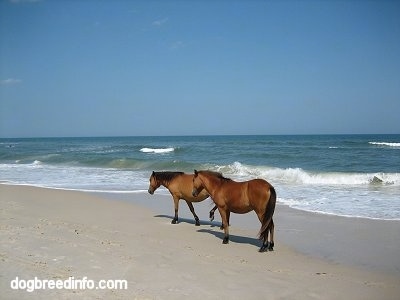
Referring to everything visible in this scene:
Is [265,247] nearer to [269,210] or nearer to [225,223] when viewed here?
[269,210]

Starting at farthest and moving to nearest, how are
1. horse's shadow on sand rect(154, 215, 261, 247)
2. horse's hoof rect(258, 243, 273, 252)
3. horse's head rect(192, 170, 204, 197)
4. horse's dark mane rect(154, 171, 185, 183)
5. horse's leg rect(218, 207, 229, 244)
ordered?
horse's dark mane rect(154, 171, 185, 183), horse's head rect(192, 170, 204, 197), horse's shadow on sand rect(154, 215, 261, 247), horse's leg rect(218, 207, 229, 244), horse's hoof rect(258, 243, 273, 252)

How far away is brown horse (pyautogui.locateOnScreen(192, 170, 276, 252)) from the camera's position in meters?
7.11

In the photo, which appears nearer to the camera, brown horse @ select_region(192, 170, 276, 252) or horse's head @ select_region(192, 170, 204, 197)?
brown horse @ select_region(192, 170, 276, 252)

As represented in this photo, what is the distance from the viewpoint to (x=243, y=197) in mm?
7566

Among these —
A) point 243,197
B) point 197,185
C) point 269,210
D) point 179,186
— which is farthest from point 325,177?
point 269,210

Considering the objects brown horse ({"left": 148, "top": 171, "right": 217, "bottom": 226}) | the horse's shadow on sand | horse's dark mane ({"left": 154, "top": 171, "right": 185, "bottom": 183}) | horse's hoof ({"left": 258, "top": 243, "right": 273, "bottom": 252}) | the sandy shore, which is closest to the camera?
the sandy shore

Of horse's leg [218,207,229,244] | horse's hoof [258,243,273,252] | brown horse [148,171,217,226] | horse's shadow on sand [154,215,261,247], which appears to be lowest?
horse's shadow on sand [154,215,261,247]

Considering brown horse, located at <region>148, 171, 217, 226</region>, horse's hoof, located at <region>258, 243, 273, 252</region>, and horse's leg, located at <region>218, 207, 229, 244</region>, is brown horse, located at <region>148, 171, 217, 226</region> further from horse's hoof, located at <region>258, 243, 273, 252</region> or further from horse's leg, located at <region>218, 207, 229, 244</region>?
horse's hoof, located at <region>258, 243, 273, 252</region>

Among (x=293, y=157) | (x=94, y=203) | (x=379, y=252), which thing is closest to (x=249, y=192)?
(x=379, y=252)

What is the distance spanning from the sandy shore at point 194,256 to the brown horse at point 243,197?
447 millimetres

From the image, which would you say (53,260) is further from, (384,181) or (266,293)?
(384,181)

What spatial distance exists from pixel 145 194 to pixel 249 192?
7.39 metres

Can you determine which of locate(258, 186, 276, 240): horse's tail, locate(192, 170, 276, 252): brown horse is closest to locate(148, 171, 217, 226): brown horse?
locate(192, 170, 276, 252): brown horse

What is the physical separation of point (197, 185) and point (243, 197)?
1430mm
